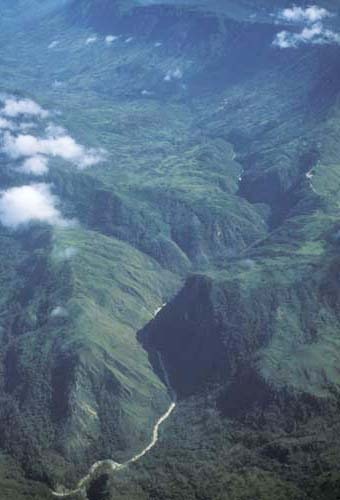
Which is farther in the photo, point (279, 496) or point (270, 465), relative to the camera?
point (270, 465)

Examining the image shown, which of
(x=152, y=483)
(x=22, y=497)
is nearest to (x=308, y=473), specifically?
(x=152, y=483)

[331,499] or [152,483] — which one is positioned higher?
[152,483]

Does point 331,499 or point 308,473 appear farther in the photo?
point 308,473

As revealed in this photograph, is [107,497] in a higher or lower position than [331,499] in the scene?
higher

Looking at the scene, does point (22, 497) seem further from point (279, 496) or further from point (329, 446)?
point (329, 446)

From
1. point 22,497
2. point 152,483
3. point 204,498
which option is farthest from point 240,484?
point 22,497

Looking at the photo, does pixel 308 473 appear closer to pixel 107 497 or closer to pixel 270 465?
pixel 270 465

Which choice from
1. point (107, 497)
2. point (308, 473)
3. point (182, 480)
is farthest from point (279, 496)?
point (107, 497)
